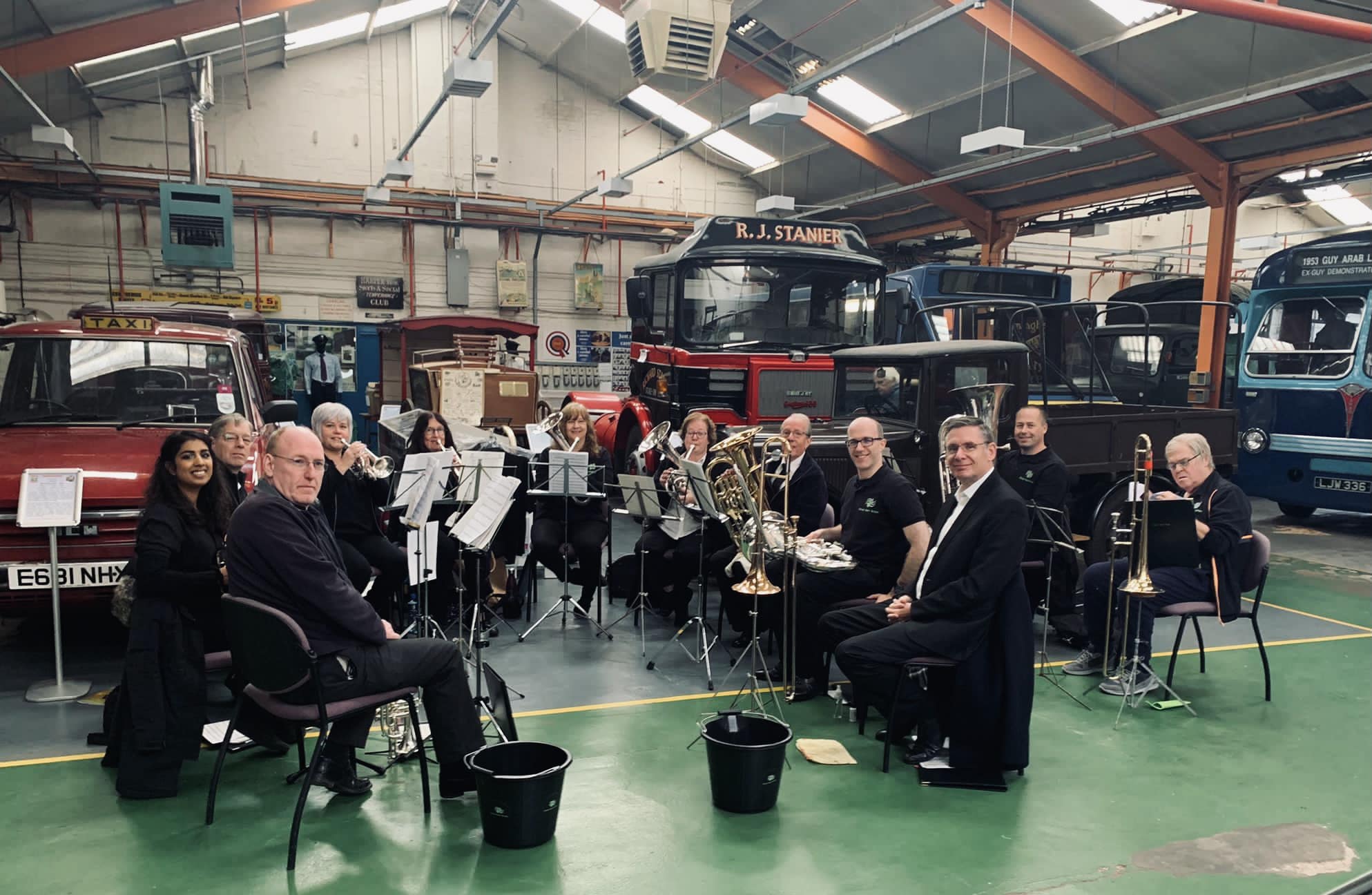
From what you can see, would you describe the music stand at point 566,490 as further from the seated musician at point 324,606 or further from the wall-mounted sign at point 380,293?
the wall-mounted sign at point 380,293

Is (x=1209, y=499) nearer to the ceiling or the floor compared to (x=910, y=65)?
nearer to the floor

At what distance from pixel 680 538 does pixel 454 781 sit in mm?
2780

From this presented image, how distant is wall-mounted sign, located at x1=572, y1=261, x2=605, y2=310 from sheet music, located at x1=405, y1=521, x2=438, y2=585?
1342 cm

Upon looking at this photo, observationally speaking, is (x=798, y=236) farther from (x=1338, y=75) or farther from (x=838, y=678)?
(x=1338, y=75)

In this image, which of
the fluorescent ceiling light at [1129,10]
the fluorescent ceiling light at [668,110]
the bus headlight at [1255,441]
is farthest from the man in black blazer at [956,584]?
the fluorescent ceiling light at [668,110]

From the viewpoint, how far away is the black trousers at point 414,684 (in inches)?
140

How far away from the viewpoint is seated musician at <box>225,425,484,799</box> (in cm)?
345

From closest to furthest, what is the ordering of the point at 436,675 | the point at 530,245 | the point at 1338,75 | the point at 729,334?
the point at 436,675 → the point at 729,334 → the point at 1338,75 → the point at 530,245

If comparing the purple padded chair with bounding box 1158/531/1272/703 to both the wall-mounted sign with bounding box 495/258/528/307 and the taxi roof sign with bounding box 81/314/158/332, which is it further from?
the wall-mounted sign with bounding box 495/258/528/307

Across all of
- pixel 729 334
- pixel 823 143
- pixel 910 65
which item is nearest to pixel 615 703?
pixel 729 334

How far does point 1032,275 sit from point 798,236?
4607 millimetres

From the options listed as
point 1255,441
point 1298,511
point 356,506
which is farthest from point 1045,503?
point 1298,511

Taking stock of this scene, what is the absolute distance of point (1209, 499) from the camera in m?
5.25

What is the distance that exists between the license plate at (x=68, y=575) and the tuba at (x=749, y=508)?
3.30 meters
